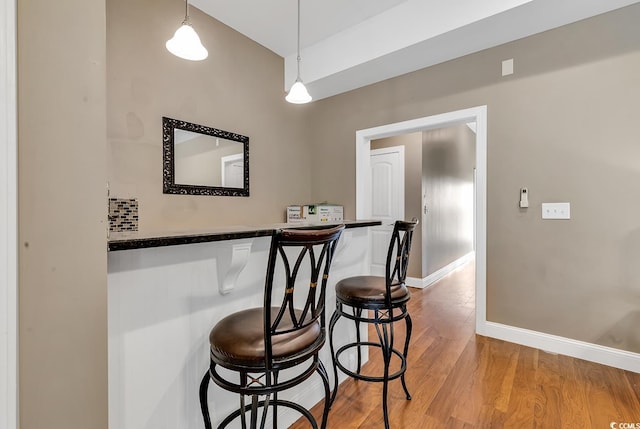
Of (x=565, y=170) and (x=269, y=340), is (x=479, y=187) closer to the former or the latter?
(x=565, y=170)

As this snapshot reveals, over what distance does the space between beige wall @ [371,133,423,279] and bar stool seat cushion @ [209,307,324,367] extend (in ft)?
11.3

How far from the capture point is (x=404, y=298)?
1.61 m

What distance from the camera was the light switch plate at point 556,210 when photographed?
7.66 feet

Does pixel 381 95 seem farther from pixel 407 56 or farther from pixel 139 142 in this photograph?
pixel 139 142

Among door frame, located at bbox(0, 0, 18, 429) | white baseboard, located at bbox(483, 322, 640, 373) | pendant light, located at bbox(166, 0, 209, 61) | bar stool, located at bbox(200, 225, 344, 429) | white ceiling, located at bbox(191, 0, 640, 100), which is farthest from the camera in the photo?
white ceiling, located at bbox(191, 0, 640, 100)

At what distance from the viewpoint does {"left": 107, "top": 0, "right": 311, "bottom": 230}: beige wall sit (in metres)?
2.21

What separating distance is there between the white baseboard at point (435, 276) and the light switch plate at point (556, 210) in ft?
6.87

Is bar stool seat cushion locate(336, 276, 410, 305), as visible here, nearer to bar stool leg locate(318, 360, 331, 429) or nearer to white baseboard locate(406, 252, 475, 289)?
bar stool leg locate(318, 360, 331, 429)

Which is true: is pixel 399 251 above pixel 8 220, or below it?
below

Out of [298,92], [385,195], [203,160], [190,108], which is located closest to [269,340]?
[298,92]

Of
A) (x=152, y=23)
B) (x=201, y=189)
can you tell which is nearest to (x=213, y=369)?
(x=201, y=189)

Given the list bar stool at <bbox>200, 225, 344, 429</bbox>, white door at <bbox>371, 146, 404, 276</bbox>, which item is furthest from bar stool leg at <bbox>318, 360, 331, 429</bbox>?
white door at <bbox>371, 146, 404, 276</bbox>

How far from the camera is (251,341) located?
0.99m

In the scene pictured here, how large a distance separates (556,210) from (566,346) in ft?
3.65
